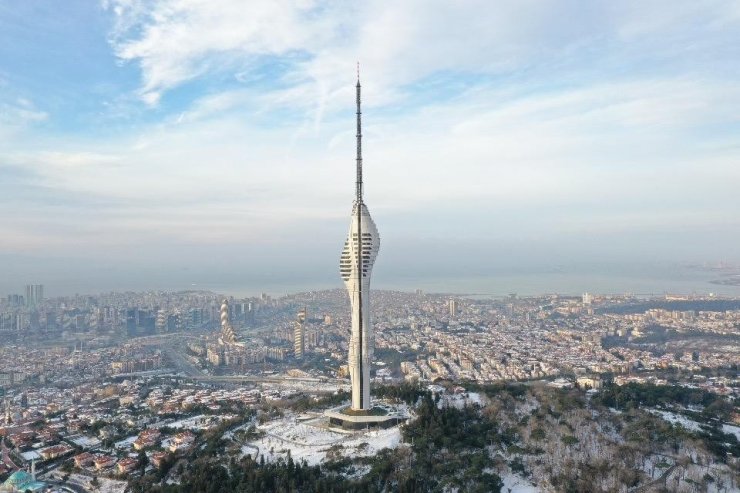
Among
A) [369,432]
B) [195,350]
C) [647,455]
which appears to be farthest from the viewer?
[195,350]

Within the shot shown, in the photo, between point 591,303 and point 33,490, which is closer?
point 33,490

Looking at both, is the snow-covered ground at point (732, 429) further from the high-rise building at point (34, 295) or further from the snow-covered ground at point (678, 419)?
the high-rise building at point (34, 295)

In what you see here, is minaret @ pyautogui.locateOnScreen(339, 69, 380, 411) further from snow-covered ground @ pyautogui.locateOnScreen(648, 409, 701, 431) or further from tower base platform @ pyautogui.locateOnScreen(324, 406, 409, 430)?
snow-covered ground @ pyautogui.locateOnScreen(648, 409, 701, 431)

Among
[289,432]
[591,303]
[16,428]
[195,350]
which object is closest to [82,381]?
[195,350]

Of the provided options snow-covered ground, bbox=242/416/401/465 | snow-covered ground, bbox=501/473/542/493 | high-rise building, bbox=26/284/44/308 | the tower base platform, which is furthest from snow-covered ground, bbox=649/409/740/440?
high-rise building, bbox=26/284/44/308

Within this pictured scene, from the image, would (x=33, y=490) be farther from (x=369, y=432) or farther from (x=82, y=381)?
(x=82, y=381)

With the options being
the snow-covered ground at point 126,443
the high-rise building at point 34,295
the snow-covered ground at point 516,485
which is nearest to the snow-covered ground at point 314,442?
the snow-covered ground at point 516,485

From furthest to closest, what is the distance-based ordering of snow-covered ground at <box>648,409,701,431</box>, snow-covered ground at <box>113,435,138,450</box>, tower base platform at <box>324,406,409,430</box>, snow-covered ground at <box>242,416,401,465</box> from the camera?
snow-covered ground at <box>113,435,138,450</box> → tower base platform at <box>324,406,409,430</box> → snow-covered ground at <box>648,409,701,431</box> → snow-covered ground at <box>242,416,401,465</box>
